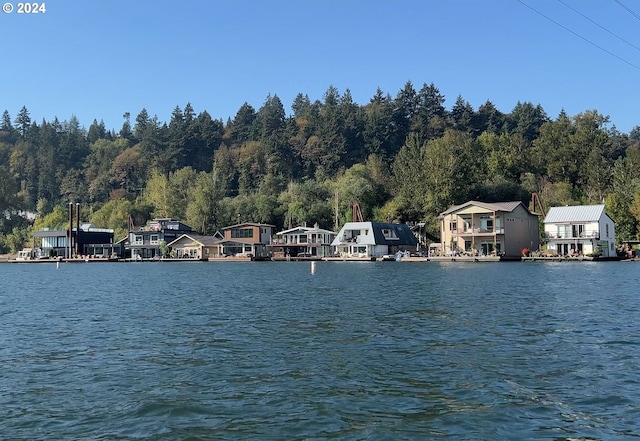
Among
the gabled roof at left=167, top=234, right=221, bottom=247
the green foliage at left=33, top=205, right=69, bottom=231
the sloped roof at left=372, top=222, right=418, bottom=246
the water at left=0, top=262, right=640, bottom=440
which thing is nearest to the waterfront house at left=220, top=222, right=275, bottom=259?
the gabled roof at left=167, top=234, right=221, bottom=247

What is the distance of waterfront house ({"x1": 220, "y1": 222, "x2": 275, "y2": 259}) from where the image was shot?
91.2 metres

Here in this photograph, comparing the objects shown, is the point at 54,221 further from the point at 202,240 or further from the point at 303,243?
the point at 303,243

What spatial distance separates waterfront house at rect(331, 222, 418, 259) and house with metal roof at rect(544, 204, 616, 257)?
2012 centimetres

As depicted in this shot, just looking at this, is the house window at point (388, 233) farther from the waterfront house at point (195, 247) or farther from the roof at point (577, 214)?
the waterfront house at point (195, 247)

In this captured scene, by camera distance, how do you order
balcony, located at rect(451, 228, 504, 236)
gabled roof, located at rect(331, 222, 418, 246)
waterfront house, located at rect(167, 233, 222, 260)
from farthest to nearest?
waterfront house, located at rect(167, 233, 222, 260) → gabled roof, located at rect(331, 222, 418, 246) → balcony, located at rect(451, 228, 504, 236)

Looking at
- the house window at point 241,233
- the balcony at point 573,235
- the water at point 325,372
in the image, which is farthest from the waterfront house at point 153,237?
the water at point 325,372

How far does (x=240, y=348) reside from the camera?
15.4 m

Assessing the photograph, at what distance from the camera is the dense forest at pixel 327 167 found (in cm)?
8625

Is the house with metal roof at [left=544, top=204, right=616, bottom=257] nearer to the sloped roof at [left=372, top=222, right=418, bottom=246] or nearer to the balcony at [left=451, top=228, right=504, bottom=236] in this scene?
the balcony at [left=451, top=228, right=504, bottom=236]

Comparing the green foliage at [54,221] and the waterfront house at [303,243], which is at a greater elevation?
the green foliage at [54,221]

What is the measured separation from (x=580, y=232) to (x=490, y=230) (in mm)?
10063

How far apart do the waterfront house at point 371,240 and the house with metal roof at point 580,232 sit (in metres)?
20.1

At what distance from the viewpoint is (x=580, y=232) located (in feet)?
219

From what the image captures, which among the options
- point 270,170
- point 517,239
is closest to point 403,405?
point 517,239
